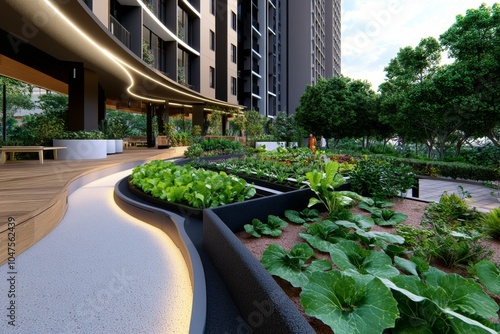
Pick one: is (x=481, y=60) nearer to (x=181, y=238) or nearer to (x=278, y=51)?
(x=181, y=238)

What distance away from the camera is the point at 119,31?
15.1 meters

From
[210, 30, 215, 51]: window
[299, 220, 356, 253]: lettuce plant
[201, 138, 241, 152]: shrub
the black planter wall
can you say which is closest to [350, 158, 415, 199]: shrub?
[299, 220, 356, 253]: lettuce plant

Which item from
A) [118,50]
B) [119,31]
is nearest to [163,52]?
[119,31]

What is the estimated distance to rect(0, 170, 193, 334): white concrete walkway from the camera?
2238 mm

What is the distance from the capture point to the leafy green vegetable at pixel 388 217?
3.66 meters

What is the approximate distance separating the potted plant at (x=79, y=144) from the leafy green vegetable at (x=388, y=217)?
11.9 m

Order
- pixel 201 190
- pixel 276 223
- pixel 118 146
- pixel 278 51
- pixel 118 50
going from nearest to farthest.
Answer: pixel 276 223
pixel 201 190
pixel 118 50
pixel 118 146
pixel 278 51

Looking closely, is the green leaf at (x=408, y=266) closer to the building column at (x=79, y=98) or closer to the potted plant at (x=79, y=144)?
the potted plant at (x=79, y=144)

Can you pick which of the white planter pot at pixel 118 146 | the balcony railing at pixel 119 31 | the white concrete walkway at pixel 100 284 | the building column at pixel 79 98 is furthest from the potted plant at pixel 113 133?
the white concrete walkway at pixel 100 284

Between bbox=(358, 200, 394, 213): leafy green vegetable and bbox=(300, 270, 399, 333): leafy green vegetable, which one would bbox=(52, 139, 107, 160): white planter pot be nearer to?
bbox=(358, 200, 394, 213): leafy green vegetable

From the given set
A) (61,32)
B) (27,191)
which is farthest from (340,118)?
(27,191)

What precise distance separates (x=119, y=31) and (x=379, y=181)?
15372 millimetres

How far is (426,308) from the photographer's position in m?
1.57

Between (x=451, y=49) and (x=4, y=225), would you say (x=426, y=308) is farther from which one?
(x=451, y=49)
